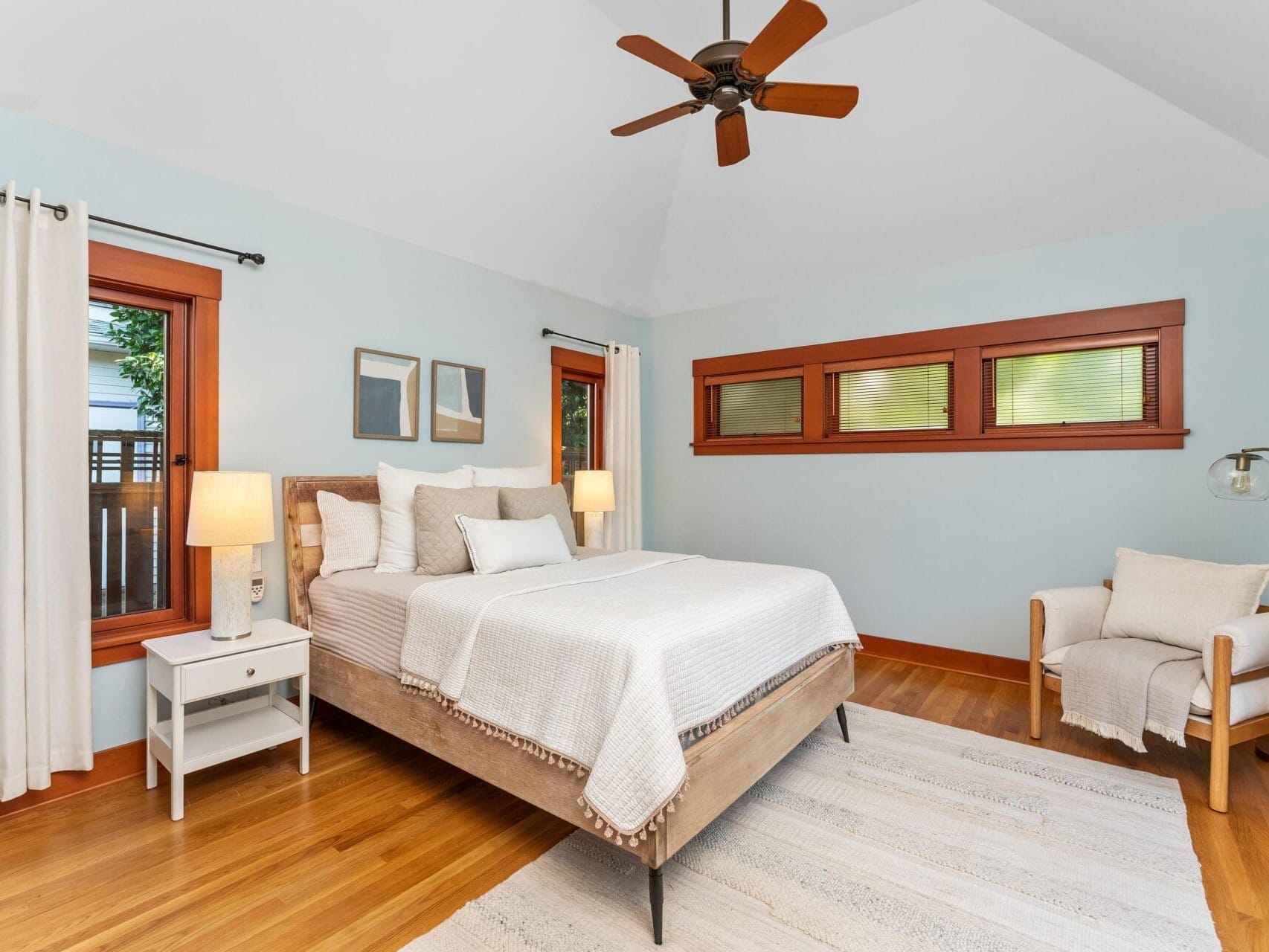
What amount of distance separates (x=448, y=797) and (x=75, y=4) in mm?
3073

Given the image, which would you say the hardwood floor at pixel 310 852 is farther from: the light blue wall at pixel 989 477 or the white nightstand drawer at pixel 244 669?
the light blue wall at pixel 989 477

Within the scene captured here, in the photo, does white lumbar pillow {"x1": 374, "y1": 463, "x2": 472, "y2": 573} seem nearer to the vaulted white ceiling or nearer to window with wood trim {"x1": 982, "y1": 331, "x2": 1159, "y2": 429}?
the vaulted white ceiling

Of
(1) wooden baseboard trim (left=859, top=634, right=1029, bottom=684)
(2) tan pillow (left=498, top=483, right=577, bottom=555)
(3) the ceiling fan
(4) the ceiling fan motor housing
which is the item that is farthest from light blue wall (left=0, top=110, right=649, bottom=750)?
(1) wooden baseboard trim (left=859, top=634, right=1029, bottom=684)

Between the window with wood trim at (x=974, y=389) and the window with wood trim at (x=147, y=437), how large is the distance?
333 cm

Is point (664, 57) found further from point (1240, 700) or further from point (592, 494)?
point (1240, 700)

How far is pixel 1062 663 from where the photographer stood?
2.77m

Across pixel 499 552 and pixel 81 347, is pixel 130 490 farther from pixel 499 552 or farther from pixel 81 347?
pixel 499 552

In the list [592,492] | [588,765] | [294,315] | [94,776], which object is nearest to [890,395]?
[592,492]

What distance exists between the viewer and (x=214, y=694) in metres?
2.31

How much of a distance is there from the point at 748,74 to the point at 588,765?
2.21 metres

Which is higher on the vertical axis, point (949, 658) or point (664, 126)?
point (664, 126)

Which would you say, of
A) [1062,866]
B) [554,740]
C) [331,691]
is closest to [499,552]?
[331,691]

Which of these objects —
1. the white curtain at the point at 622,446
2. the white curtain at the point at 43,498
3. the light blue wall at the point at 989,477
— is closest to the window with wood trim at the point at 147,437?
the white curtain at the point at 43,498

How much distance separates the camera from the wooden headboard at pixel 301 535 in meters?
2.97
